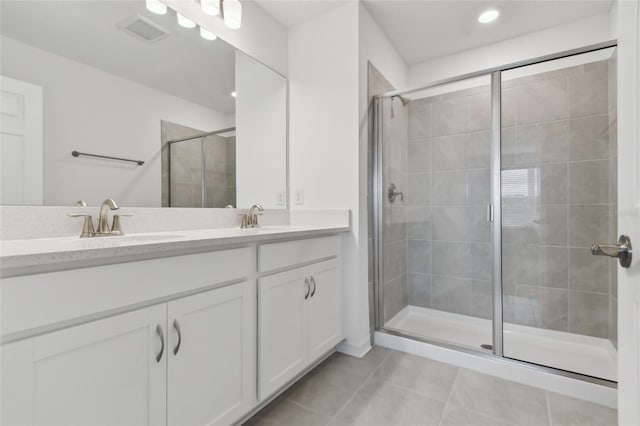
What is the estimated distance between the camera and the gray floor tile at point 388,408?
1.37 metres

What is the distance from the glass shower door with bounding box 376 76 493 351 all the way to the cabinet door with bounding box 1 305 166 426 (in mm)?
1665

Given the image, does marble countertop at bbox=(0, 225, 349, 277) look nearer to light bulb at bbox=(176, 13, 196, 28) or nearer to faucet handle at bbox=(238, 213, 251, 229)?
faucet handle at bbox=(238, 213, 251, 229)

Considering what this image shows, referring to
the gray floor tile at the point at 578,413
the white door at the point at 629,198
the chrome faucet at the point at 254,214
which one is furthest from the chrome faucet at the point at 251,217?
the gray floor tile at the point at 578,413

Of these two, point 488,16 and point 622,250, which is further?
point 488,16

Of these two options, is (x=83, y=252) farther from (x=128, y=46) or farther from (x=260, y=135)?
(x=260, y=135)

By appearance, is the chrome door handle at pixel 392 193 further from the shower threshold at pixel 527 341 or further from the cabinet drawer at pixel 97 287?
the cabinet drawer at pixel 97 287

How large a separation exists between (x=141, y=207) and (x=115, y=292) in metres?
0.72

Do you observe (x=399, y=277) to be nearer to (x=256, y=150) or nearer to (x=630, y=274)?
(x=256, y=150)

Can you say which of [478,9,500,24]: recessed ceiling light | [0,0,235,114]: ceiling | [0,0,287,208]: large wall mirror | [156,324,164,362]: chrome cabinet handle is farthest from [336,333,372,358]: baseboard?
[478,9,500,24]: recessed ceiling light

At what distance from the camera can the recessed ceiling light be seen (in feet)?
7.03

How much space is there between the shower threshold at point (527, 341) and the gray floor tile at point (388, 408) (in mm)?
614

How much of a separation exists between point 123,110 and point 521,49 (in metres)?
2.94

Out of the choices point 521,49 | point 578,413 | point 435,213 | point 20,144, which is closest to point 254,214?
point 20,144

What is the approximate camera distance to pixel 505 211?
77.7 inches
